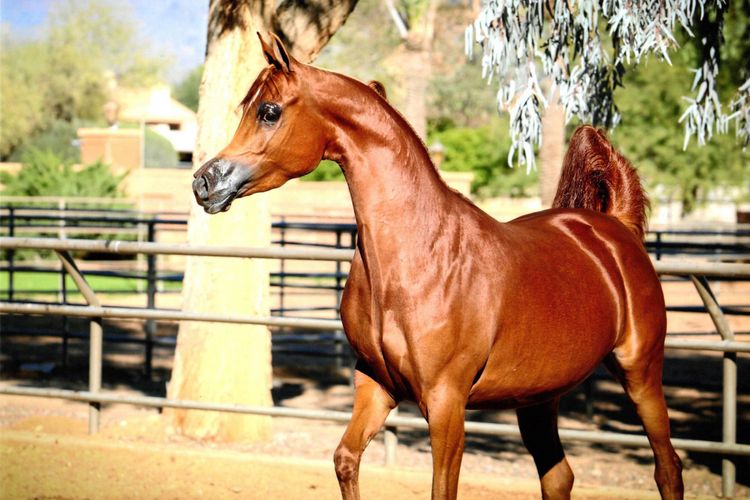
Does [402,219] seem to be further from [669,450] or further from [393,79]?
[393,79]

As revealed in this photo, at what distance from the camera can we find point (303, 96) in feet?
11.7

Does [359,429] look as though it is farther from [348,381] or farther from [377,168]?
[348,381]

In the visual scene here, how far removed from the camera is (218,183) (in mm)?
3465

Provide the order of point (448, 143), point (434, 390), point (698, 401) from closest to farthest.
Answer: point (434, 390) < point (698, 401) < point (448, 143)

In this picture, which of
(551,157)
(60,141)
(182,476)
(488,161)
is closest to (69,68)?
(60,141)

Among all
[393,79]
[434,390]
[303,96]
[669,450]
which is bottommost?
[669,450]

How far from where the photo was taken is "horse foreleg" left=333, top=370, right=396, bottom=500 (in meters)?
3.68

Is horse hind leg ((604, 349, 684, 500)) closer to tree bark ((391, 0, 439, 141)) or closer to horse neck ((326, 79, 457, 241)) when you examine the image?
horse neck ((326, 79, 457, 241))

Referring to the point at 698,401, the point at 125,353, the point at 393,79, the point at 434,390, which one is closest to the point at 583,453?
the point at 698,401

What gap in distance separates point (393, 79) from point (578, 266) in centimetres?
3925

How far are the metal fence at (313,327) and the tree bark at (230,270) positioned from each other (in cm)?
75

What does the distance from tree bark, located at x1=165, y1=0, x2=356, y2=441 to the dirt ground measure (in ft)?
1.10

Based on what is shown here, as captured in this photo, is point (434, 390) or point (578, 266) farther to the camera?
point (578, 266)

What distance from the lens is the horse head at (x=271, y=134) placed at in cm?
350
